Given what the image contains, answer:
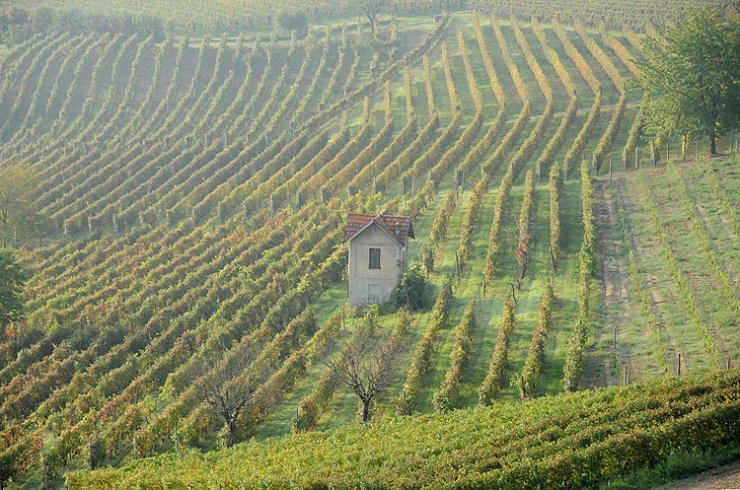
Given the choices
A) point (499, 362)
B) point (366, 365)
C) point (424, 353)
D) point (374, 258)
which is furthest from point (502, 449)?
point (374, 258)

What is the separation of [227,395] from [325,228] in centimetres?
2874

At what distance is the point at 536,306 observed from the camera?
54.5 metres

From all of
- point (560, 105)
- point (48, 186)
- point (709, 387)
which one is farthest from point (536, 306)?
point (48, 186)

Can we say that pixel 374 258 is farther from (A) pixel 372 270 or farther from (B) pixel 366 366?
(B) pixel 366 366

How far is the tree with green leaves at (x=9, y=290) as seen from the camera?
59.8 meters

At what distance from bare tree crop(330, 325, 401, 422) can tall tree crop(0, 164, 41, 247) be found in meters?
37.4

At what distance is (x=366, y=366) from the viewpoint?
1895 inches

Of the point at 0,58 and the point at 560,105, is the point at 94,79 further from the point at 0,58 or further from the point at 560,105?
the point at 560,105

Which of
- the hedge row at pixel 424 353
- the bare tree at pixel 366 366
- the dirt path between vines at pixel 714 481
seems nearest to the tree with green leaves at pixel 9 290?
the bare tree at pixel 366 366

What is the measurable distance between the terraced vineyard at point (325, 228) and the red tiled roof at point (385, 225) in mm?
3260

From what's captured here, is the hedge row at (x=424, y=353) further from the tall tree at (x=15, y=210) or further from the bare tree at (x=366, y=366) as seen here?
the tall tree at (x=15, y=210)

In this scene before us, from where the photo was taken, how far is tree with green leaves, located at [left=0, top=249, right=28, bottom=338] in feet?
196

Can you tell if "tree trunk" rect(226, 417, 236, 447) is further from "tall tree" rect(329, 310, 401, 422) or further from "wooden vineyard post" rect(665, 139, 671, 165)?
"wooden vineyard post" rect(665, 139, 671, 165)

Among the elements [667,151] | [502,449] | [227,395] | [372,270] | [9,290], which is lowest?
[502,449]
